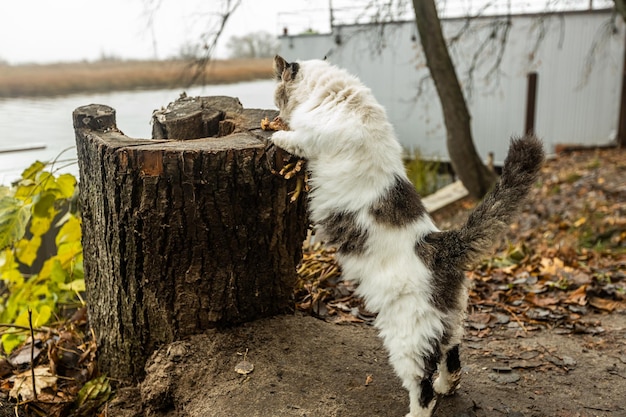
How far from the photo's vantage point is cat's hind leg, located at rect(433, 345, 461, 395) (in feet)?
8.43

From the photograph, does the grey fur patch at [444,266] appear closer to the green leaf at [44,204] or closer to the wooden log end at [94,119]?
the wooden log end at [94,119]

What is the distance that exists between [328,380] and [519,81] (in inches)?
352

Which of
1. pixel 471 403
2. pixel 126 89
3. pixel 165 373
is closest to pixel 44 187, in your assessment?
pixel 126 89

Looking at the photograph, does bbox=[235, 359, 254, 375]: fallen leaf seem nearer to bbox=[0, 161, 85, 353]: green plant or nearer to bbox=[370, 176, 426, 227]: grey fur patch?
bbox=[370, 176, 426, 227]: grey fur patch

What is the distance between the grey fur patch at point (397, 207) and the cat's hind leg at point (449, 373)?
0.66 m

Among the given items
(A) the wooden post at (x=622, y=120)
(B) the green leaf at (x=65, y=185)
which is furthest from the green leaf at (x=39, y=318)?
(A) the wooden post at (x=622, y=120)

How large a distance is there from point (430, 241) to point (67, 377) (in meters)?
2.07

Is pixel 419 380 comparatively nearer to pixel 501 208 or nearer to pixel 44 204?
pixel 501 208

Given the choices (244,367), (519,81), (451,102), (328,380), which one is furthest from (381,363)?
(519,81)

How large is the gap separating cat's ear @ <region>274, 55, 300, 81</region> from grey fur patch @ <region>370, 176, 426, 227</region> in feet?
2.81

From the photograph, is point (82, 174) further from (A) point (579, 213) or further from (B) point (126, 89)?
(A) point (579, 213)

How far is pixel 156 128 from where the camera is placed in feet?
10.4

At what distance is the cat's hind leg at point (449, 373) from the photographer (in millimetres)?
2568

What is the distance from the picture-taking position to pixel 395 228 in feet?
7.83
